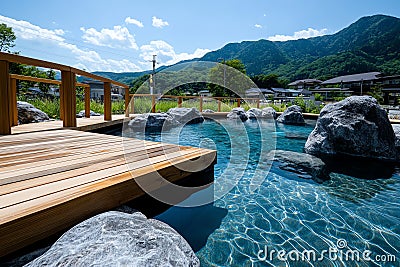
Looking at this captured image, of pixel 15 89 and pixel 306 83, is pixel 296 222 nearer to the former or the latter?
pixel 15 89

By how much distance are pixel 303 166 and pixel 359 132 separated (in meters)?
1.58

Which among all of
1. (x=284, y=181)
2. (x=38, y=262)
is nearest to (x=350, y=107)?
(x=284, y=181)

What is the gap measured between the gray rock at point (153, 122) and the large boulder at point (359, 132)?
510 centimetres

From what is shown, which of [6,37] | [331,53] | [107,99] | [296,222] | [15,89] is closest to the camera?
[296,222]

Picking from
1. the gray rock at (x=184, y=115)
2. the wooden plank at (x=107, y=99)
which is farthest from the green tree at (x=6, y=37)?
the wooden plank at (x=107, y=99)

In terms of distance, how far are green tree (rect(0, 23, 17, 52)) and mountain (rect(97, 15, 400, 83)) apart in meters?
35.6

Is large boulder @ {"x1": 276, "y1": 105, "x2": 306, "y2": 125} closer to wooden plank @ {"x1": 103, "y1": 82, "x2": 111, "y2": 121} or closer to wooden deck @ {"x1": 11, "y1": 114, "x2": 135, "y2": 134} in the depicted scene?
wooden deck @ {"x1": 11, "y1": 114, "x2": 135, "y2": 134}

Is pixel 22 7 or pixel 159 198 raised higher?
pixel 22 7

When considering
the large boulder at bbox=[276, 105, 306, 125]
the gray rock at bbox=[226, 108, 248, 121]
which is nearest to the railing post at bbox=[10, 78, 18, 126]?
the gray rock at bbox=[226, 108, 248, 121]

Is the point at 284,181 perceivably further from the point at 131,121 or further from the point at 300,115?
the point at 300,115

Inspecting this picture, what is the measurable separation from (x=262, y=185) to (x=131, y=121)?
566 centimetres

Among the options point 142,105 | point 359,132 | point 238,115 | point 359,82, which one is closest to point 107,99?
point 142,105

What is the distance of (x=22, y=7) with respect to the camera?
16.8 meters

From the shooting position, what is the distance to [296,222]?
2.16m
